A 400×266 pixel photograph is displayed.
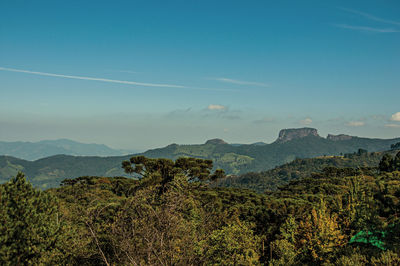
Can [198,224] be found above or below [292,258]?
above

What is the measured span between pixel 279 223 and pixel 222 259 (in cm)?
2360

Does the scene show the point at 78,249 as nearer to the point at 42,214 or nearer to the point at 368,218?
the point at 42,214

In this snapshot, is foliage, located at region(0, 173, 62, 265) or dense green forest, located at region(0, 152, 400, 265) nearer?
dense green forest, located at region(0, 152, 400, 265)

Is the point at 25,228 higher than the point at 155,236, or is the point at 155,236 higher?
the point at 155,236

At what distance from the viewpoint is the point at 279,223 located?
4088 centimetres

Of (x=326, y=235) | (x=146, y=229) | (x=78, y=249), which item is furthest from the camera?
(x=326, y=235)

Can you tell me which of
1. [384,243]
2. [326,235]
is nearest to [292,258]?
[326,235]

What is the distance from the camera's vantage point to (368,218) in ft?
72.7

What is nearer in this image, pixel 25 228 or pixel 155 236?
pixel 155 236

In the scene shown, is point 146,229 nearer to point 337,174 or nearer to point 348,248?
point 348,248

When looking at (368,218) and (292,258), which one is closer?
(368,218)

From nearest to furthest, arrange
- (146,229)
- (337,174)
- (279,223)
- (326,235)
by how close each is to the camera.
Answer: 1. (146,229)
2. (326,235)
3. (279,223)
4. (337,174)

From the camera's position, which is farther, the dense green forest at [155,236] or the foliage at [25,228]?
the foliage at [25,228]

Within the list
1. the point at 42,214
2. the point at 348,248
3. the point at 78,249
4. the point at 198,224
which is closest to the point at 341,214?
the point at 348,248
